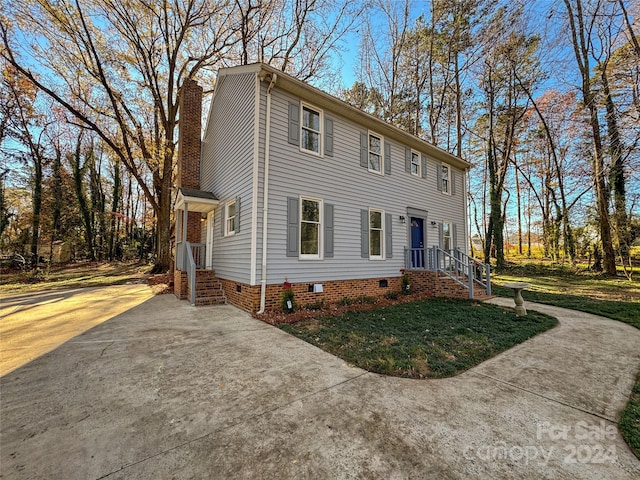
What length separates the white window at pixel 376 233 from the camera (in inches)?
348

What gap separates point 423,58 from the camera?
15453 mm

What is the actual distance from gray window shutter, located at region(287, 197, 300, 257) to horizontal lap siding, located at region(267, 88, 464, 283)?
0.11 m

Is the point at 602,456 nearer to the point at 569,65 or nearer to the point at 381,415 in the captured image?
the point at 381,415

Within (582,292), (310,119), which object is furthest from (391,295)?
(582,292)

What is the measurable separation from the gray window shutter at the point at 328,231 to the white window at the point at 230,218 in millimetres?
2581

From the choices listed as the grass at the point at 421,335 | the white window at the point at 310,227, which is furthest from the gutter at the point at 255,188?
the grass at the point at 421,335

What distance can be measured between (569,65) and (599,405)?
55.9 ft

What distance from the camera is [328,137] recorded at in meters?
7.77

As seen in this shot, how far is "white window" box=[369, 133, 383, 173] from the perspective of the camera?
9008 millimetres

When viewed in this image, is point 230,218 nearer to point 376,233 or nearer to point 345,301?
point 345,301

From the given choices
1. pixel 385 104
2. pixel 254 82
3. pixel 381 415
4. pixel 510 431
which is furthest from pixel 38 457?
pixel 385 104

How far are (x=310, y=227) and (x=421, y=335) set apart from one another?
3.88 m

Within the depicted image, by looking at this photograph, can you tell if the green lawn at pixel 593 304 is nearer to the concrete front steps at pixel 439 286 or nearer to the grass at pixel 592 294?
the grass at pixel 592 294

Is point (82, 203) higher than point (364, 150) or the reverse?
higher
